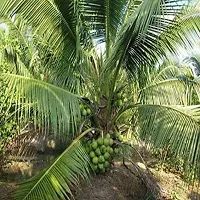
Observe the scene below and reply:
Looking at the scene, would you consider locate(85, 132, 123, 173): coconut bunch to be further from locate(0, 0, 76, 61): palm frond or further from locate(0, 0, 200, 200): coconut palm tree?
locate(0, 0, 76, 61): palm frond

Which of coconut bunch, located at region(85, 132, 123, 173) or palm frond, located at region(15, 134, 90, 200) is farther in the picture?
coconut bunch, located at region(85, 132, 123, 173)

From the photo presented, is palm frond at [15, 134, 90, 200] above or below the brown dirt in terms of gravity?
above

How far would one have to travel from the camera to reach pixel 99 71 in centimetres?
632

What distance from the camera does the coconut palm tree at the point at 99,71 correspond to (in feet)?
15.5

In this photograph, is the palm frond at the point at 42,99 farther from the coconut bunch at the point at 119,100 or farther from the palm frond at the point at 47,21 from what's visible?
the palm frond at the point at 47,21

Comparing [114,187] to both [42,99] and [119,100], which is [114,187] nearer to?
[119,100]

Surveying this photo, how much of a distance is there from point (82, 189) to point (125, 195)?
905mm

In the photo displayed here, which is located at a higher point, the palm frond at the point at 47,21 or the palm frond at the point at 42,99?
the palm frond at the point at 47,21

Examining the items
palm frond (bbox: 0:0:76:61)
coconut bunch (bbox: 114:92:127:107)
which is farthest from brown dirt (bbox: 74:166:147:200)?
palm frond (bbox: 0:0:76:61)

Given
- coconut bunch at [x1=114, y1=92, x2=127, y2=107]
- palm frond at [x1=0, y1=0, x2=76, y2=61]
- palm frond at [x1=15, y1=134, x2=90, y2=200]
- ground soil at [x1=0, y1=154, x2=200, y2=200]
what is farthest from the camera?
coconut bunch at [x1=114, y1=92, x2=127, y2=107]

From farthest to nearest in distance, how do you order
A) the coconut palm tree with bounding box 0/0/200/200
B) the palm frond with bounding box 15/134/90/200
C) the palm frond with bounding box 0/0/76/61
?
the palm frond with bounding box 0/0/76/61 < the coconut palm tree with bounding box 0/0/200/200 < the palm frond with bounding box 15/134/90/200

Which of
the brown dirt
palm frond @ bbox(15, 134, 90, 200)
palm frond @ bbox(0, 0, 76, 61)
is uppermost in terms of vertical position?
palm frond @ bbox(0, 0, 76, 61)

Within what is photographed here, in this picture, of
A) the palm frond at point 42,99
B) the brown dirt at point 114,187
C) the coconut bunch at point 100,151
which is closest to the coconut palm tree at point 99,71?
the palm frond at point 42,99

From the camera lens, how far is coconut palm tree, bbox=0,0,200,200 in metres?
4.72
